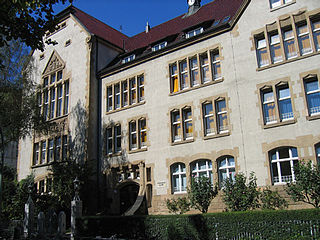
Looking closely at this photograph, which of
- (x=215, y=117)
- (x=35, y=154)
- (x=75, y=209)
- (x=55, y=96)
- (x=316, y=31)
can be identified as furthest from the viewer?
(x=35, y=154)

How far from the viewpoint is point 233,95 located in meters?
20.1

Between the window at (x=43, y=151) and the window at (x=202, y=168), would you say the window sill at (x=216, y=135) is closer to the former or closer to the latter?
the window at (x=202, y=168)

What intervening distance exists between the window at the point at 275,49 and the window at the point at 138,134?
9895mm

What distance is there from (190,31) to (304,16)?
7.92 m

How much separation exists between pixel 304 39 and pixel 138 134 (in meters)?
12.4

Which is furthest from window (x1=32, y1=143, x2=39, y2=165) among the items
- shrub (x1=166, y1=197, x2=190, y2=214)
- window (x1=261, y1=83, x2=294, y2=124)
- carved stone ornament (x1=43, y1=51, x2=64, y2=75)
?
window (x1=261, y1=83, x2=294, y2=124)

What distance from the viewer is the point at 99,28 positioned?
33.4 metres

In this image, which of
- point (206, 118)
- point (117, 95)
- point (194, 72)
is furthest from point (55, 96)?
point (206, 118)

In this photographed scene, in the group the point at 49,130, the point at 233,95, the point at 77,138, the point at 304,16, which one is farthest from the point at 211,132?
the point at 49,130

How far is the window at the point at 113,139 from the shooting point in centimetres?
2564

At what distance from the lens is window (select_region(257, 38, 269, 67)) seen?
64.1 feet

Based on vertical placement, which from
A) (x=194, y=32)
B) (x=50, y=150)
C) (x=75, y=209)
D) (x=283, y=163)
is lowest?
(x=75, y=209)

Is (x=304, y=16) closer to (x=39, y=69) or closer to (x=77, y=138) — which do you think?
(x=77, y=138)

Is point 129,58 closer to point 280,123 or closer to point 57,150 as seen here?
point 57,150
